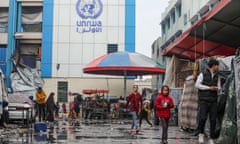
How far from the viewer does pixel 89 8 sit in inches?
1474

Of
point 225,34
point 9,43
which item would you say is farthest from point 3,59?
point 225,34

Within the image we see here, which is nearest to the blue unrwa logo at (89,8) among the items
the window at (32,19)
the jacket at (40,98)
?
the window at (32,19)

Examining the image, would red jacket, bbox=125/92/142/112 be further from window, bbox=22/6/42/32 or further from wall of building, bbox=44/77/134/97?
window, bbox=22/6/42/32

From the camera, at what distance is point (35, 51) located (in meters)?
40.0

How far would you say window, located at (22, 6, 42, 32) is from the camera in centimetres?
4031

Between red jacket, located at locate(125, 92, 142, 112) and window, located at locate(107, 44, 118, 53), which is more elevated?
window, located at locate(107, 44, 118, 53)

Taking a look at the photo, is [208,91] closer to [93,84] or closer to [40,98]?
[40,98]

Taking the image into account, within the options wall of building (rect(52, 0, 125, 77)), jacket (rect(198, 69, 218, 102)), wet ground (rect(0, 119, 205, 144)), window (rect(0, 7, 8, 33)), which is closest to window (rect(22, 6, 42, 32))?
window (rect(0, 7, 8, 33))

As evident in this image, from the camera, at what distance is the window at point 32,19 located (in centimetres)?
4031

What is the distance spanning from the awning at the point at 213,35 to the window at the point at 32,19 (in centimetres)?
2345

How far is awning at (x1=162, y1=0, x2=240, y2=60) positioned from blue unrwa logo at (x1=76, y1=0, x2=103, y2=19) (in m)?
19.1

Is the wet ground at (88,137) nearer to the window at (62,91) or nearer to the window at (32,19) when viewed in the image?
the window at (62,91)

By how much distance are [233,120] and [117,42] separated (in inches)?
1149

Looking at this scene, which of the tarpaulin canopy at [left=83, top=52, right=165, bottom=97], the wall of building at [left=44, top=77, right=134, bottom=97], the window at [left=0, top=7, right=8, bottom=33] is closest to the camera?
the tarpaulin canopy at [left=83, top=52, right=165, bottom=97]
